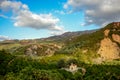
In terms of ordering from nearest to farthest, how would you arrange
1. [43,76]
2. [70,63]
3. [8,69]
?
1. [43,76]
2. [8,69]
3. [70,63]

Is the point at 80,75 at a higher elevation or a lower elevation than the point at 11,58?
lower

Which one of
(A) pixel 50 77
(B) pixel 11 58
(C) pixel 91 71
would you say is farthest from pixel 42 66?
(A) pixel 50 77

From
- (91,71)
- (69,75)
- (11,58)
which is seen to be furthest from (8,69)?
(91,71)

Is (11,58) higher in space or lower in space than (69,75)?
higher

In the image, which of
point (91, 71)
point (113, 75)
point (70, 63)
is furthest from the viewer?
point (70, 63)

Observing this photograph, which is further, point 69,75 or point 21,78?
point 69,75

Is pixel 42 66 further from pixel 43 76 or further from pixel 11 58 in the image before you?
pixel 43 76

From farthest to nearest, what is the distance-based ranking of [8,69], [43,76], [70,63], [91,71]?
1. [70,63]
2. [91,71]
3. [8,69]
4. [43,76]

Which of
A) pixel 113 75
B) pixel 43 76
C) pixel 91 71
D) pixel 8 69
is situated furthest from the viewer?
pixel 91 71

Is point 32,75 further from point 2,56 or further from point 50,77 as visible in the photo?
point 2,56
